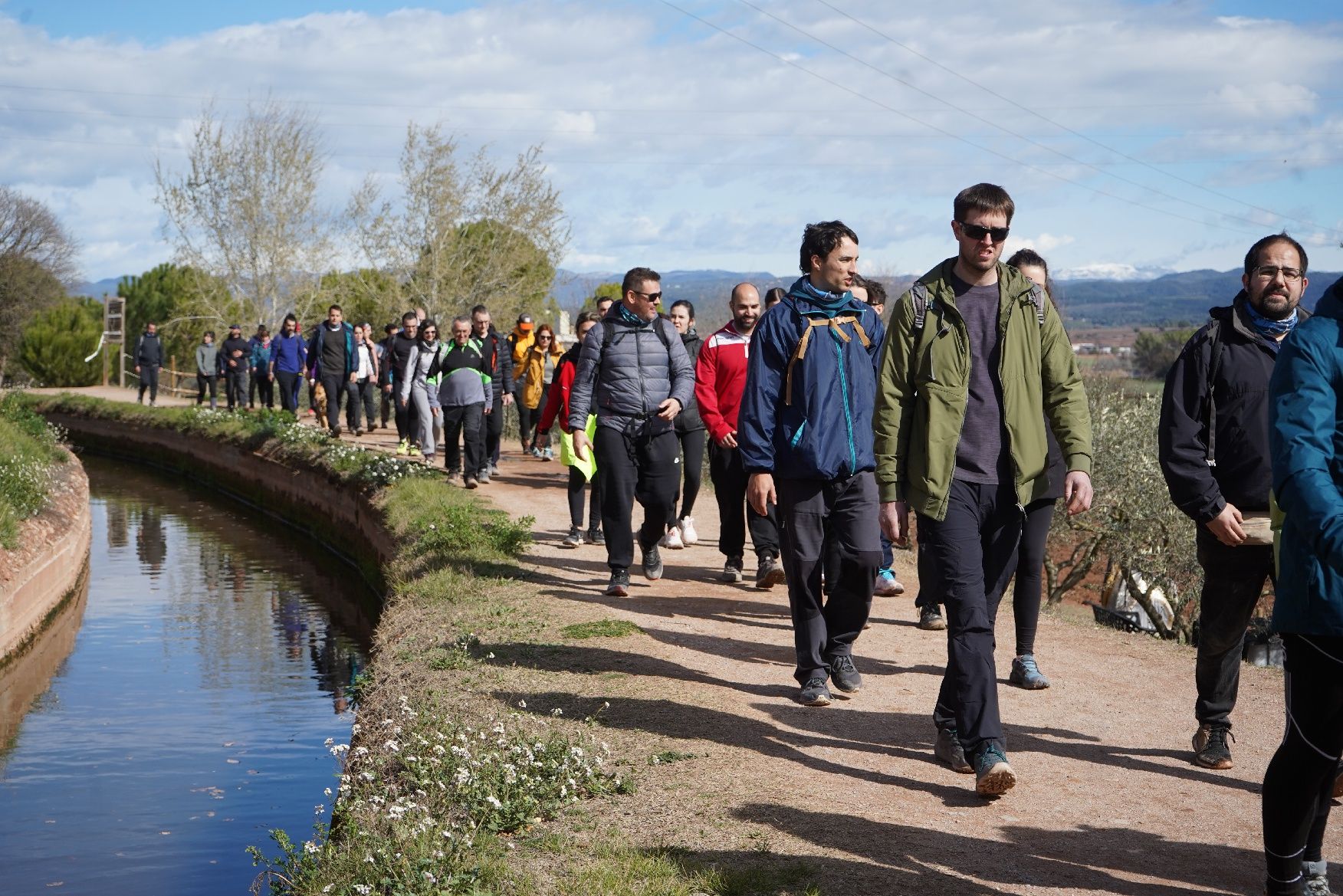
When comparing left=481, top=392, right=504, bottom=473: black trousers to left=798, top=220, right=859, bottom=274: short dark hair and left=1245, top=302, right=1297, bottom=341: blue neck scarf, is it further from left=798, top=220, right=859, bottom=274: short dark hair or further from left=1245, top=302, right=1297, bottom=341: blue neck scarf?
left=1245, top=302, right=1297, bottom=341: blue neck scarf

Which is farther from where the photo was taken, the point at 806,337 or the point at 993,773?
the point at 806,337

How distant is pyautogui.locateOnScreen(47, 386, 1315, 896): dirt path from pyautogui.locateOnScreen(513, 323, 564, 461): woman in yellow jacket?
401 inches

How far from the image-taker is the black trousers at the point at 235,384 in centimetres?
3094

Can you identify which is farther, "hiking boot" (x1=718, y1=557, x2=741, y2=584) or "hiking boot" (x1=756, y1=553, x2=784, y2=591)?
"hiking boot" (x1=718, y1=557, x2=741, y2=584)

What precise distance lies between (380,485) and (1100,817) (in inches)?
486

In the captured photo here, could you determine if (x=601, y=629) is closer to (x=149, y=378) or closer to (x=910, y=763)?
(x=910, y=763)

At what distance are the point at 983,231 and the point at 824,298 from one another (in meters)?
1.28

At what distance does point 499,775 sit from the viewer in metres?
5.64

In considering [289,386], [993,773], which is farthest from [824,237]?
[289,386]

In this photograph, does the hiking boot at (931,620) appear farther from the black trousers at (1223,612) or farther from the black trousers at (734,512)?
the black trousers at (1223,612)

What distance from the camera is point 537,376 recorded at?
19859 millimetres

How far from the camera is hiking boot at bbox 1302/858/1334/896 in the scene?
14.4 feet

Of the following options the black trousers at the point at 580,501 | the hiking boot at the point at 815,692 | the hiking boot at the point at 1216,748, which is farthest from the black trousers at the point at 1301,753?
the black trousers at the point at 580,501

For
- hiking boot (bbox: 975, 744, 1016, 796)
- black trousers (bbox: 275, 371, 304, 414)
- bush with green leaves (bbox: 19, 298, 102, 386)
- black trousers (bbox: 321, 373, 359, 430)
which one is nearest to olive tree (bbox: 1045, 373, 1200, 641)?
hiking boot (bbox: 975, 744, 1016, 796)
